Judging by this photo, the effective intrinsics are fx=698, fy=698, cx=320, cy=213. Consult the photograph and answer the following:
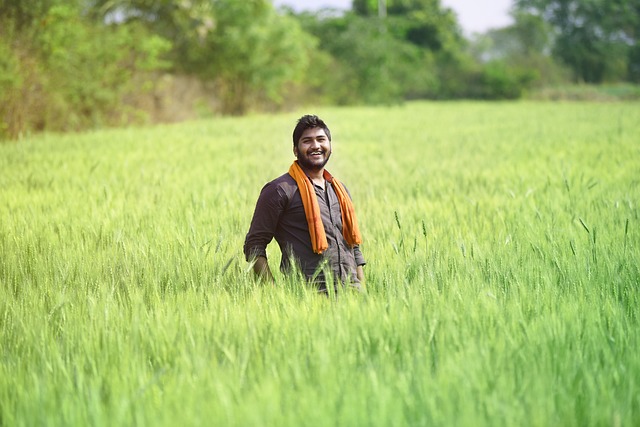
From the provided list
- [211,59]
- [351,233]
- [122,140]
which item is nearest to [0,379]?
[351,233]

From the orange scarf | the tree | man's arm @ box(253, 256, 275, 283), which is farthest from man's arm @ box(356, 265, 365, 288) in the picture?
the tree

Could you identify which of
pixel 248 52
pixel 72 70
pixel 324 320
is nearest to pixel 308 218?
pixel 324 320

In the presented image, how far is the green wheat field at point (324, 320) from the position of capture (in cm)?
170

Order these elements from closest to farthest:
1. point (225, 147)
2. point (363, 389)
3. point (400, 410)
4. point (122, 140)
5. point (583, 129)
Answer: point (400, 410) → point (363, 389) → point (225, 147) → point (122, 140) → point (583, 129)

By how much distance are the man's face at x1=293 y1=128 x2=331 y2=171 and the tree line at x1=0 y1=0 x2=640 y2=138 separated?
952 cm

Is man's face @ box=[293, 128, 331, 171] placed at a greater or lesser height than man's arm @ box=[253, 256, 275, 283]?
greater

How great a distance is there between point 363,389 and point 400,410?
0.15 meters

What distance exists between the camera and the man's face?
9.61ft

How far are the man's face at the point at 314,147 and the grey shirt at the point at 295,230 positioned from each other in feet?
0.42

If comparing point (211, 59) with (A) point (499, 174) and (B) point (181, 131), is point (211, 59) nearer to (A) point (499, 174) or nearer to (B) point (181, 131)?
(B) point (181, 131)

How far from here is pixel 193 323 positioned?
2.36 m

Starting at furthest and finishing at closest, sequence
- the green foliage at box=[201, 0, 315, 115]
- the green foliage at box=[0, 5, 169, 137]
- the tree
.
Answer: the tree, the green foliage at box=[201, 0, 315, 115], the green foliage at box=[0, 5, 169, 137]

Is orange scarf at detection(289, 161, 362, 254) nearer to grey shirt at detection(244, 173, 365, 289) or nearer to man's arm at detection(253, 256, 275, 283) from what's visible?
grey shirt at detection(244, 173, 365, 289)

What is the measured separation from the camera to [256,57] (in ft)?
71.0
